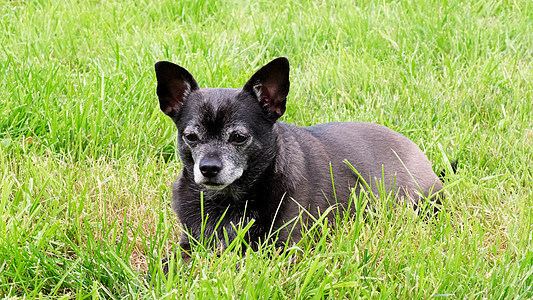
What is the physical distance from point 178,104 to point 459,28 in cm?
317

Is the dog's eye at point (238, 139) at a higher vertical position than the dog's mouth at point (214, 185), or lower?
higher

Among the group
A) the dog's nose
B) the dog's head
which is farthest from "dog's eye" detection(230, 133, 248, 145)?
the dog's nose

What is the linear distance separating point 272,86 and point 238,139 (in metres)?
0.34

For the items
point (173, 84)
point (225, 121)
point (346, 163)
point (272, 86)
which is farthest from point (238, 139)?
point (346, 163)

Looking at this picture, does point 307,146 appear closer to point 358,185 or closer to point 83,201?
point 358,185

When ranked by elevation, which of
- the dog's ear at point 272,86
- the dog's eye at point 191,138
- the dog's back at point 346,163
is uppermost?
the dog's ear at point 272,86

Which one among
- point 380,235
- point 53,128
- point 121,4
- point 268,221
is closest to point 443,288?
point 380,235

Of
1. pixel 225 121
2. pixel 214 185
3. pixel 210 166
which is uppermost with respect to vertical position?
pixel 225 121

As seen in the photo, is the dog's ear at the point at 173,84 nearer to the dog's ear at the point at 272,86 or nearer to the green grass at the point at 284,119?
the dog's ear at the point at 272,86

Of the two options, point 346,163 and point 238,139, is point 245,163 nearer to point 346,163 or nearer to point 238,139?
point 238,139

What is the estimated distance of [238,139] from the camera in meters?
3.18

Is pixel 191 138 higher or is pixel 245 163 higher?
pixel 191 138

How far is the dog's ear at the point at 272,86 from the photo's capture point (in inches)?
128

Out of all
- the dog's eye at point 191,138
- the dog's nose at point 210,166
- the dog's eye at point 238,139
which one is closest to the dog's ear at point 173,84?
the dog's eye at point 191,138
